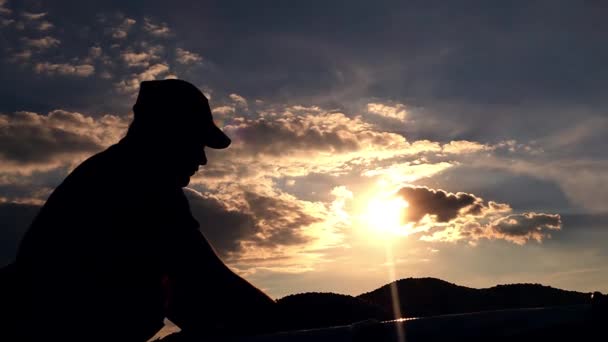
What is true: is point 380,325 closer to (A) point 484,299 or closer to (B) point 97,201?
(B) point 97,201

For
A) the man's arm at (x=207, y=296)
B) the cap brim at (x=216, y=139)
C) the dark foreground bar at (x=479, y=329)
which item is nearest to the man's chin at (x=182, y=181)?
the cap brim at (x=216, y=139)

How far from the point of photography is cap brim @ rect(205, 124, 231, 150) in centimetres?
502

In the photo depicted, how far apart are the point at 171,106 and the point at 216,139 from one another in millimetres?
506

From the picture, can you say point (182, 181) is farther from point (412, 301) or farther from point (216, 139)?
point (412, 301)

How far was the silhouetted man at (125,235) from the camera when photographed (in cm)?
407

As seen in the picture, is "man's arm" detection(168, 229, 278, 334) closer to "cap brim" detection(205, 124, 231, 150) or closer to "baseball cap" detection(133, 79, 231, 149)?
"cap brim" detection(205, 124, 231, 150)

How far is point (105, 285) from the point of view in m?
4.13

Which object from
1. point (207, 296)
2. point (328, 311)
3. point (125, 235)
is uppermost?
point (125, 235)

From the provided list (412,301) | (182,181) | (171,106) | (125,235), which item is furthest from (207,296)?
(412,301)

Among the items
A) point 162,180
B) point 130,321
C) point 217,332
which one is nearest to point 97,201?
point 162,180

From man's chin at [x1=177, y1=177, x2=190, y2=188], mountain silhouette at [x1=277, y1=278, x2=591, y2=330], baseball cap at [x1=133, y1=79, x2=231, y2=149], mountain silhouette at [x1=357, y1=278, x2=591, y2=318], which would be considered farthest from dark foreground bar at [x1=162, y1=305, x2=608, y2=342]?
mountain silhouette at [x1=357, y1=278, x2=591, y2=318]

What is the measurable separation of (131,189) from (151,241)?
0.43 m

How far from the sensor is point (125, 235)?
14.0 feet

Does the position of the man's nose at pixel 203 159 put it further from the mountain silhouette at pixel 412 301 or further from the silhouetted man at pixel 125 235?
the mountain silhouette at pixel 412 301
